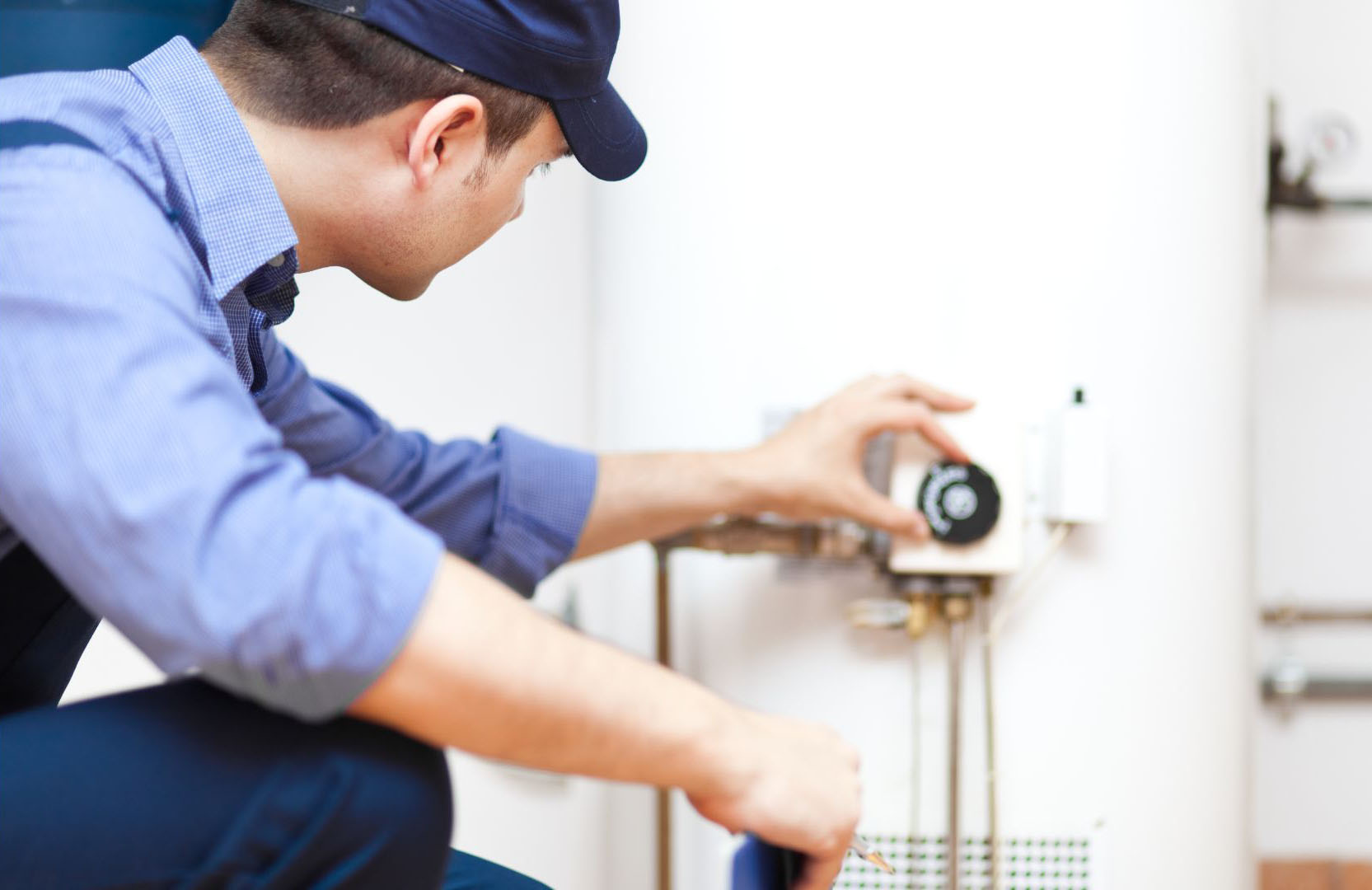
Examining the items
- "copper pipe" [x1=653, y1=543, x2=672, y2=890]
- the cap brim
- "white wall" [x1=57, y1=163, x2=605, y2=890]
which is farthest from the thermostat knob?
"white wall" [x1=57, y1=163, x2=605, y2=890]

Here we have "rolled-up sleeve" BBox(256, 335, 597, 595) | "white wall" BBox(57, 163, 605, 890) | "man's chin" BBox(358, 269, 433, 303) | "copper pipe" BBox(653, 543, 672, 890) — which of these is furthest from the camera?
"white wall" BBox(57, 163, 605, 890)

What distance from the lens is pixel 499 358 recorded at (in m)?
1.59

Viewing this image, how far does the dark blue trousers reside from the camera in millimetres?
587

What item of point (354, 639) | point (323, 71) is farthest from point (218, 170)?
point (354, 639)

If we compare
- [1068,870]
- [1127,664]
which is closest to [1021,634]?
[1127,664]

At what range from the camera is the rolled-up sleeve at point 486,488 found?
1.00 meters

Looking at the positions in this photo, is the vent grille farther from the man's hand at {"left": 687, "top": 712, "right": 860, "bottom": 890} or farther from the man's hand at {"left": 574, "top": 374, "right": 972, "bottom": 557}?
the man's hand at {"left": 687, "top": 712, "right": 860, "bottom": 890}

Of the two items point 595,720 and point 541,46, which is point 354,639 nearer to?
point 595,720

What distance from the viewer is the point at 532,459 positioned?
1.04m

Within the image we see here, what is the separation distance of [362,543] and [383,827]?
16 cm

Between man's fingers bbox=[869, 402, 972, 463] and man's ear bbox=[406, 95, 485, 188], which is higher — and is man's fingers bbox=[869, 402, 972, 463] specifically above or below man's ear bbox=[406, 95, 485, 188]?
below

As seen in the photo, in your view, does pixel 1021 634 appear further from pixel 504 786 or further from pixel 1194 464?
pixel 504 786

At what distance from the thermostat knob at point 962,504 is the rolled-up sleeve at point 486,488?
0.28 metres

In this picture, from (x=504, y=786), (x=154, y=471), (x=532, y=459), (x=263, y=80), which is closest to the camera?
(x=154, y=471)
